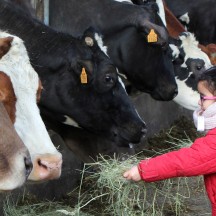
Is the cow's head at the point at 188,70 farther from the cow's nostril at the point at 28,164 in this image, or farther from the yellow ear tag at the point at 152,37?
the cow's nostril at the point at 28,164

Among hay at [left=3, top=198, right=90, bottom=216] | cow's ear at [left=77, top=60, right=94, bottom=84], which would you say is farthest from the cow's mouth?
hay at [left=3, top=198, right=90, bottom=216]

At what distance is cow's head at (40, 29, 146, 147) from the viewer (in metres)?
5.41

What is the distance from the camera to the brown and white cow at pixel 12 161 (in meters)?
3.46

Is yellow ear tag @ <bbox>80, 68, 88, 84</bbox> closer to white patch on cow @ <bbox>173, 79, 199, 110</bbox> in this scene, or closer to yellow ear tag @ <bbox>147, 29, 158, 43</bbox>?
yellow ear tag @ <bbox>147, 29, 158, 43</bbox>

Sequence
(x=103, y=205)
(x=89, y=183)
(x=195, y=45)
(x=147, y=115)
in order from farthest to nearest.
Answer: (x=147, y=115) < (x=195, y=45) < (x=89, y=183) < (x=103, y=205)

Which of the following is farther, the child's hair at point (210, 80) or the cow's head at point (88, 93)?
the cow's head at point (88, 93)

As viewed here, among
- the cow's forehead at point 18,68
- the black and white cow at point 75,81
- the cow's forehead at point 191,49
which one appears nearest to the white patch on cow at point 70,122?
the black and white cow at point 75,81

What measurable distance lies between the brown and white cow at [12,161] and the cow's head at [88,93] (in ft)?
6.10

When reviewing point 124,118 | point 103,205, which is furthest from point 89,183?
point 124,118

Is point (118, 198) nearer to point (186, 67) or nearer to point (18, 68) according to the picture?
point (18, 68)

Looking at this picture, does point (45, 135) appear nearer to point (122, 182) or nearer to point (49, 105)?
point (122, 182)

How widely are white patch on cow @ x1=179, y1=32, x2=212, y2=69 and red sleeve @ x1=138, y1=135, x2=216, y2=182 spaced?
3.63 meters

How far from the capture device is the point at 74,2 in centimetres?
684

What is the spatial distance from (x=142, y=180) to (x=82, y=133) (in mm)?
2059
